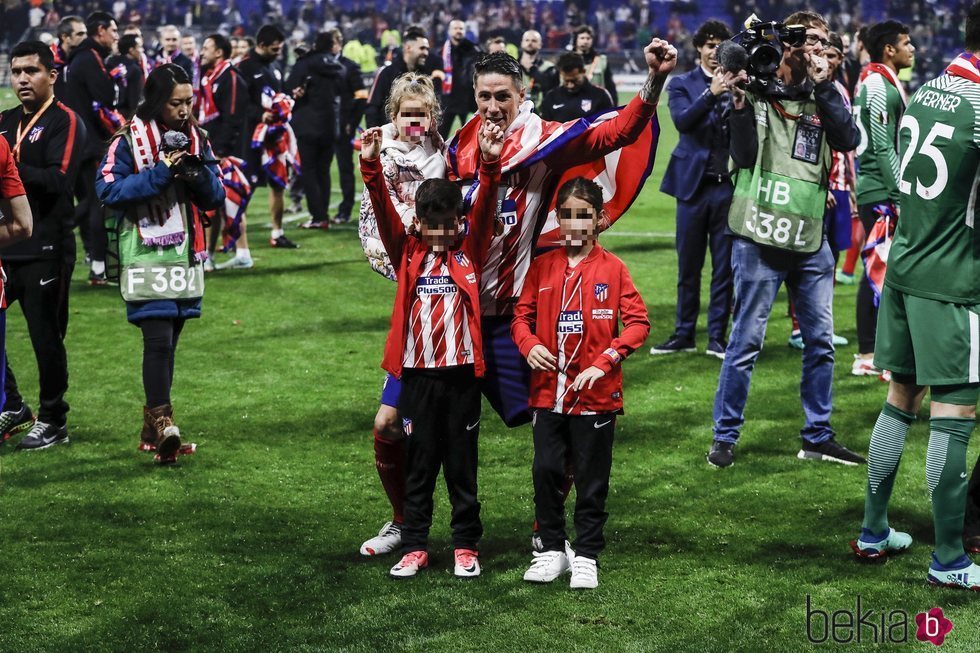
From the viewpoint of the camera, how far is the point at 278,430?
23.1 ft

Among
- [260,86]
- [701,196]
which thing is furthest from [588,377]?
[260,86]

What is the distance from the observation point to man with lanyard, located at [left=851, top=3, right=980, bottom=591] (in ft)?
14.5

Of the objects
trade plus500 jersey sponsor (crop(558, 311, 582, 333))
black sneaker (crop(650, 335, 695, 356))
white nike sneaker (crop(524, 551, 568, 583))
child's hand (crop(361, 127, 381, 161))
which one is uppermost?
child's hand (crop(361, 127, 381, 161))

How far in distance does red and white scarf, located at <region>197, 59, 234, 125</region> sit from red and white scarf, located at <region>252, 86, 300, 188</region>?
2.29ft

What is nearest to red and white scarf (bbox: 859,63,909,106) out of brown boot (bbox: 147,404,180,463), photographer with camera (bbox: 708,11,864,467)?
photographer with camera (bbox: 708,11,864,467)

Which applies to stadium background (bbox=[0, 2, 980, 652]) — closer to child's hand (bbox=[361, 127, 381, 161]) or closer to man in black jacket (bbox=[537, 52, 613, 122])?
child's hand (bbox=[361, 127, 381, 161])

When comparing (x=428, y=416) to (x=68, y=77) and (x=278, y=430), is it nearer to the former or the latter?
(x=278, y=430)

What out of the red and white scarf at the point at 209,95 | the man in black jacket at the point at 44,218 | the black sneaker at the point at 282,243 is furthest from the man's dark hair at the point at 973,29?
the black sneaker at the point at 282,243

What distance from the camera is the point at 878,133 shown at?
6.23 m

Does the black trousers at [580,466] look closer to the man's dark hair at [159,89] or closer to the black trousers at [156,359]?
the black trousers at [156,359]

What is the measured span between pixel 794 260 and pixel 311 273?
6706mm

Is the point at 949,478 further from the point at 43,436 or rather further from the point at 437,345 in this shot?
the point at 43,436

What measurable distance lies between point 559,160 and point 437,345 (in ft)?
2.75

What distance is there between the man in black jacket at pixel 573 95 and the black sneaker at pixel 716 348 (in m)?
3.16
